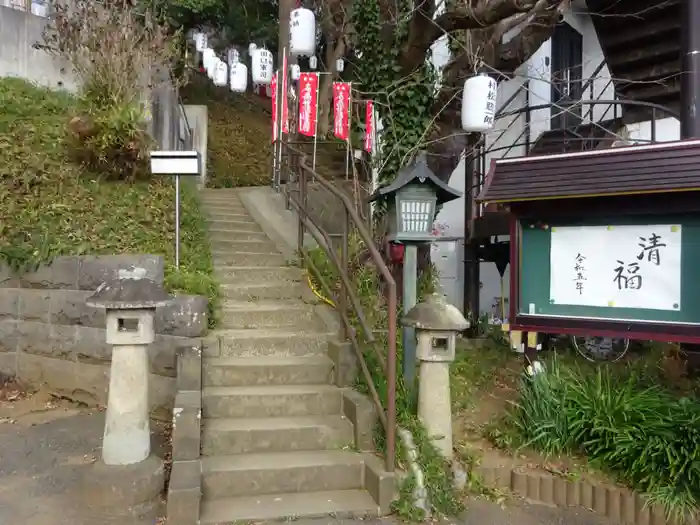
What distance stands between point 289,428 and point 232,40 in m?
16.2

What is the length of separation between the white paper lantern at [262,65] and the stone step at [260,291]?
7.57 metres

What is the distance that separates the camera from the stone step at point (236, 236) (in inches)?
296

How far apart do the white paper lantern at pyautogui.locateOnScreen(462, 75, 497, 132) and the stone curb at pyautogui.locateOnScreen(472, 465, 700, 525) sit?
4030mm

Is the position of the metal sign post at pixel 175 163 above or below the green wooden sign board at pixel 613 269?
above

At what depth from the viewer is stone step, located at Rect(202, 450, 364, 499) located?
156 inches

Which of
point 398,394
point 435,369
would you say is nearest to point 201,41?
point 398,394

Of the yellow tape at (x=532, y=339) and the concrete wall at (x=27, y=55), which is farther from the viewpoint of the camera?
the concrete wall at (x=27, y=55)

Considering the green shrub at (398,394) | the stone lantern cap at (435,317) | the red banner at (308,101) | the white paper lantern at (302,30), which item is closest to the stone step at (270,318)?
the green shrub at (398,394)

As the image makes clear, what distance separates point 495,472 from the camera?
445 centimetres

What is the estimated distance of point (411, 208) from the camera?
179 inches

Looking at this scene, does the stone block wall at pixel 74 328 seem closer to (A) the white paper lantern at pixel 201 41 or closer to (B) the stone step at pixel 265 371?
(B) the stone step at pixel 265 371

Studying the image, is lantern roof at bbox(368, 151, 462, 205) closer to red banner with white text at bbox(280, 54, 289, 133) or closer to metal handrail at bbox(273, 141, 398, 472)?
metal handrail at bbox(273, 141, 398, 472)

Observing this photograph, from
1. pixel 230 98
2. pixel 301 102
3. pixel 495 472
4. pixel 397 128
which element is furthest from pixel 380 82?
pixel 230 98

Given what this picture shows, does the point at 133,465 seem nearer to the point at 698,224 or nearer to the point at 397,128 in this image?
the point at 698,224
